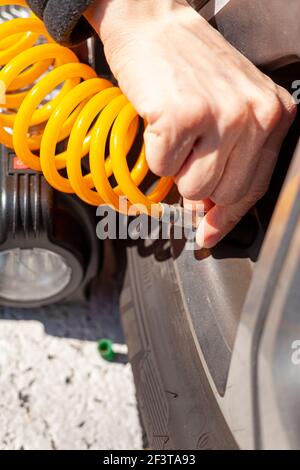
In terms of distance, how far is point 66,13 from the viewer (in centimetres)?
85

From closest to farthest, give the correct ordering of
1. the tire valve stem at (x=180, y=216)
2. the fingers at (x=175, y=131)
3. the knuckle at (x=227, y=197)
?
the fingers at (x=175, y=131) < the knuckle at (x=227, y=197) < the tire valve stem at (x=180, y=216)

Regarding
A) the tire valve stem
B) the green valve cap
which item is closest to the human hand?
the tire valve stem

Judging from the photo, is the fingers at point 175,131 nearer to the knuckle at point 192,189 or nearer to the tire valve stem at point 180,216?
the knuckle at point 192,189

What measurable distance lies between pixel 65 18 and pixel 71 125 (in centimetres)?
19

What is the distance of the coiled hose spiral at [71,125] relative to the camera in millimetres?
926

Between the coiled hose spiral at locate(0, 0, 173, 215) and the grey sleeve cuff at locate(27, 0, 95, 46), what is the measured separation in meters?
0.07

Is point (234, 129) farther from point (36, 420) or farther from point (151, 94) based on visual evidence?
point (36, 420)

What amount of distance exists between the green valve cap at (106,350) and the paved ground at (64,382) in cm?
1

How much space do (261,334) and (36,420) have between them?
671 mm

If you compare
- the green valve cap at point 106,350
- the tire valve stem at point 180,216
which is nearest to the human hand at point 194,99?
the tire valve stem at point 180,216

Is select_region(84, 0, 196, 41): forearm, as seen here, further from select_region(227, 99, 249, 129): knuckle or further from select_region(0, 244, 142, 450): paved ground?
select_region(0, 244, 142, 450): paved ground

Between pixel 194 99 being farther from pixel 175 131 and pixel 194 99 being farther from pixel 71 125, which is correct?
pixel 71 125

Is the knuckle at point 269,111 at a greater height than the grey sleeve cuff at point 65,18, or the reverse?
the grey sleeve cuff at point 65,18

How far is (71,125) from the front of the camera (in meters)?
1.00
